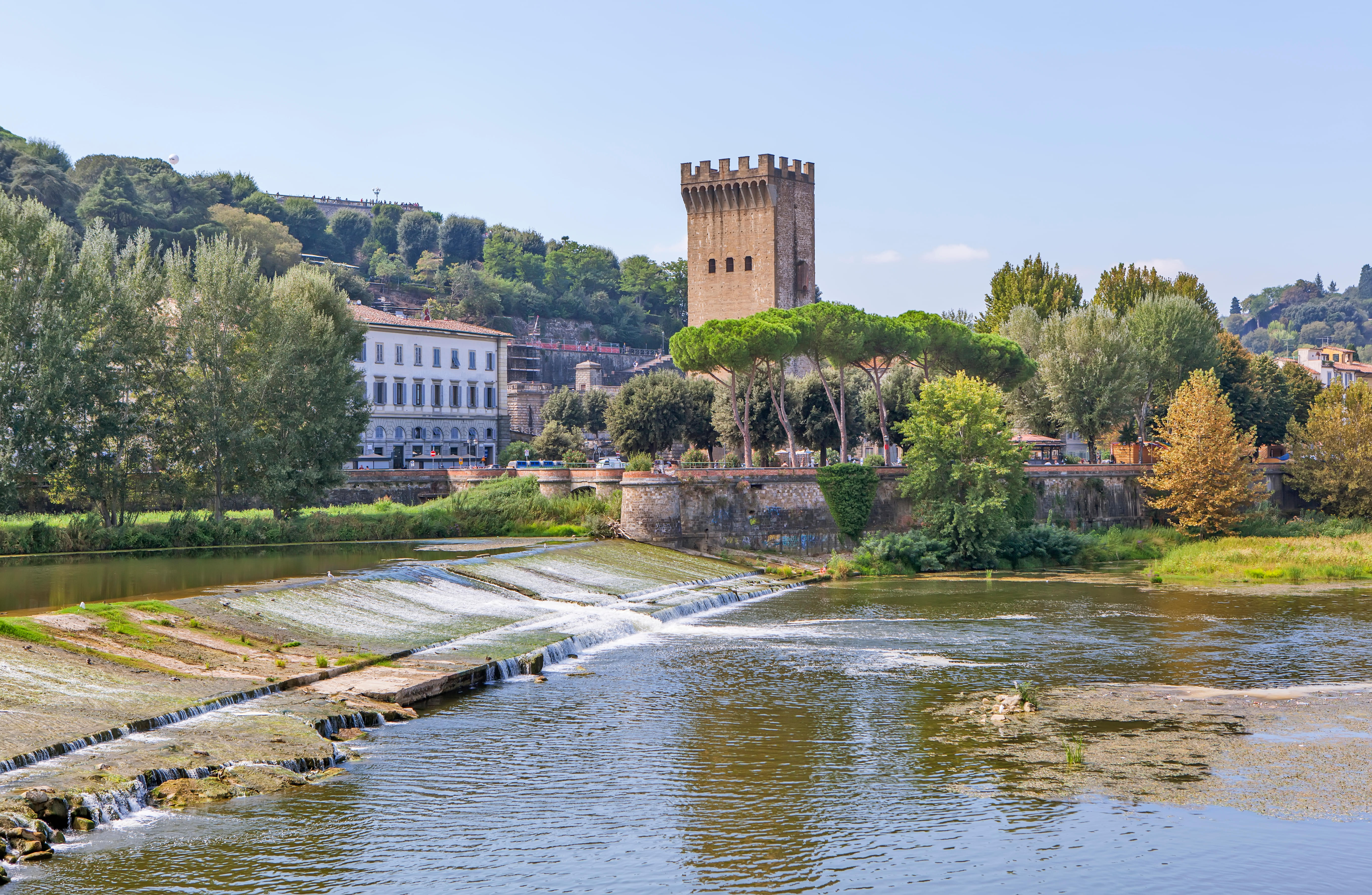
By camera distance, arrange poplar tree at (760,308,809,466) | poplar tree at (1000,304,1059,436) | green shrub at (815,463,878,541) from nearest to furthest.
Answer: green shrub at (815,463,878,541), poplar tree at (760,308,809,466), poplar tree at (1000,304,1059,436)

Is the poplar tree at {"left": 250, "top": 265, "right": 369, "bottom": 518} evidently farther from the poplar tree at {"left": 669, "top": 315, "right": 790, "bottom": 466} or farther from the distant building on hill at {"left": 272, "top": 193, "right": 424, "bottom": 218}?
the distant building on hill at {"left": 272, "top": 193, "right": 424, "bottom": 218}

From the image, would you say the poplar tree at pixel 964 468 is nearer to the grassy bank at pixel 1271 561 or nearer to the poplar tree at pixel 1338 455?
the grassy bank at pixel 1271 561

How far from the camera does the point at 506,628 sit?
3075cm

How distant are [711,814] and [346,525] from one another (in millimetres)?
37033

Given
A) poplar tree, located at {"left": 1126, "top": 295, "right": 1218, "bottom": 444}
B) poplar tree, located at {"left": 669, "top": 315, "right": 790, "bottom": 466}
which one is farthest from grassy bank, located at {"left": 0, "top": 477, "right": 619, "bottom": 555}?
poplar tree, located at {"left": 1126, "top": 295, "right": 1218, "bottom": 444}

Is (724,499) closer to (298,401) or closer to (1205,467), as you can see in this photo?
(298,401)

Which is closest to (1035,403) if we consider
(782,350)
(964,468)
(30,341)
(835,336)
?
(835,336)

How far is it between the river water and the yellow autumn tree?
1192 inches

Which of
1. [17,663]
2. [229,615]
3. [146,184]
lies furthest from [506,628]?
[146,184]

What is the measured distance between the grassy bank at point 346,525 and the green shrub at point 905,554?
1051 centimetres

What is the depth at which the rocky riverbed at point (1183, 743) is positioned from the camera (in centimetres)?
1755

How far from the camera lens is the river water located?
46.8 ft

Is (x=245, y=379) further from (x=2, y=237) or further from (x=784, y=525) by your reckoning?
(x=784, y=525)

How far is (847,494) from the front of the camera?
2163 inches
